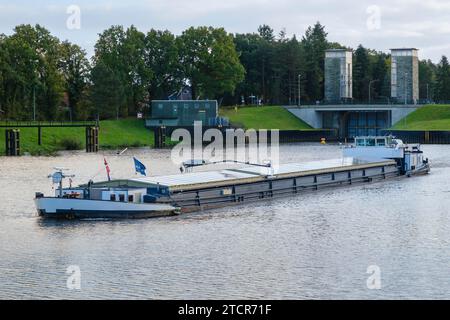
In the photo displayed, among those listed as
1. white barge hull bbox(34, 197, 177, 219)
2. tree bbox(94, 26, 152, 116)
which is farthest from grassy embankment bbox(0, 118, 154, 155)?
white barge hull bbox(34, 197, 177, 219)

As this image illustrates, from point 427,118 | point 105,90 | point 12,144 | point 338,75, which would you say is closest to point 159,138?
point 105,90

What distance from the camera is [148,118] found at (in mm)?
154375

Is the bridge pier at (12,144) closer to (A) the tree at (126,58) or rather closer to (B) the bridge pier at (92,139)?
(B) the bridge pier at (92,139)

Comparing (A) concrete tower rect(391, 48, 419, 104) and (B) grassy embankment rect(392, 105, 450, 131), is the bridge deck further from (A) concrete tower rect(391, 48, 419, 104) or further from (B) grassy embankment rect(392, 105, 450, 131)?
(A) concrete tower rect(391, 48, 419, 104)

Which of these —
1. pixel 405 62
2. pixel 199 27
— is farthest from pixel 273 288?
pixel 405 62

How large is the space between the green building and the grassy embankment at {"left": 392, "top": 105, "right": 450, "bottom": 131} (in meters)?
32.6

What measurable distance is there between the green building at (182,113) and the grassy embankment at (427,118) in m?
32.6

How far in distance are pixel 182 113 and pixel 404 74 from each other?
50779 millimetres

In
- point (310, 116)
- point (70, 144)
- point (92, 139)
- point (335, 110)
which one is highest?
point (335, 110)

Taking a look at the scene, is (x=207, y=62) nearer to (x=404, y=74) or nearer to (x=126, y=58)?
(x=126, y=58)

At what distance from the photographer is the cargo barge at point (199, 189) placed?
52.8m

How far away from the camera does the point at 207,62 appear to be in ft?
543

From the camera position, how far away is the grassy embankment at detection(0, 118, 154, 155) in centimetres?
11975

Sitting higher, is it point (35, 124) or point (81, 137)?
point (35, 124)
